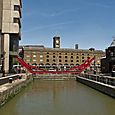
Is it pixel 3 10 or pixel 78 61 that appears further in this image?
pixel 78 61

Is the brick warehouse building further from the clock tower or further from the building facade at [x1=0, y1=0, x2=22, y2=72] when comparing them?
the building facade at [x1=0, y1=0, x2=22, y2=72]

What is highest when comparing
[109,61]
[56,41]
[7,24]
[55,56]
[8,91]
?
[56,41]

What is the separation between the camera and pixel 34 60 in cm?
13850

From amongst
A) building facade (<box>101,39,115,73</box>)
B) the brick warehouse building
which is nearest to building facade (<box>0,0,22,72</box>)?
building facade (<box>101,39,115,73</box>)

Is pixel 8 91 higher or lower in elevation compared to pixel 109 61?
lower

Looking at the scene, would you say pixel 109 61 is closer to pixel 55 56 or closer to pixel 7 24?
pixel 7 24

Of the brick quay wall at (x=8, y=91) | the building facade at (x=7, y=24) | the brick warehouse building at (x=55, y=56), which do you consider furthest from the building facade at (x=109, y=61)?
the brick warehouse building at (x=55, y=56)

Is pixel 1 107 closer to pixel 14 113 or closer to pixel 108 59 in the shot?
pixel 14 113

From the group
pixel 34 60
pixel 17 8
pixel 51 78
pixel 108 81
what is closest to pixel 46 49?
pixel 34 60

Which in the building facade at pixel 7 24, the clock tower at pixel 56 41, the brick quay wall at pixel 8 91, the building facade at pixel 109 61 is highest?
the clock tower at pixel 56 41

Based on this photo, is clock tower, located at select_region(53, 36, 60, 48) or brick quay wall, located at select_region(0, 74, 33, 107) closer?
brick quay wall, located at select_region(0, 74, 33, 107)

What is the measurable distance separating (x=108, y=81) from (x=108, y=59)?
43149 millimetres

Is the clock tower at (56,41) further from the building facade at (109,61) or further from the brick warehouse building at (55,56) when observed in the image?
the building facade at (109,61)

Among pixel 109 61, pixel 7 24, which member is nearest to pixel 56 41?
pixel 109 61
